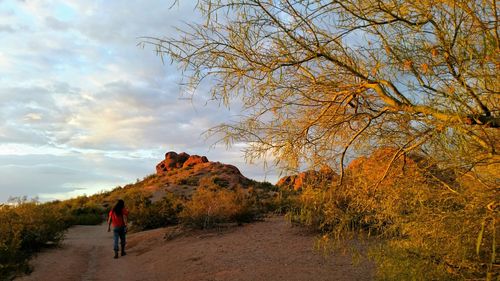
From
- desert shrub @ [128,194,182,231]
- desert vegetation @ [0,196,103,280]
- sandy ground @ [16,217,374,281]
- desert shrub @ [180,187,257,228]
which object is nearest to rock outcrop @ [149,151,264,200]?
desert shrub @ [128,194,182,231]

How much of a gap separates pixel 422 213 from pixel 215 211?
14.7 m

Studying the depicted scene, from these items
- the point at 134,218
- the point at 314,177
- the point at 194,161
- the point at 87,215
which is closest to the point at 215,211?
the point at 134,218

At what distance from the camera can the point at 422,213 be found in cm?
584

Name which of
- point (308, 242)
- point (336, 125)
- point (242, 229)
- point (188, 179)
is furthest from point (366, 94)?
point (188, 179)

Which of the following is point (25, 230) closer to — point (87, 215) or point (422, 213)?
point (422, 213)

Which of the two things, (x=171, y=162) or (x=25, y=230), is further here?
(x=171, y=162)

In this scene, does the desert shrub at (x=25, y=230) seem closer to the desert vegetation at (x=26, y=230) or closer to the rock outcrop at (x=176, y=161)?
the desert vegetation at (x=26, y=230)

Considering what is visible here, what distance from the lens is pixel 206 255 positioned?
47.1 ft

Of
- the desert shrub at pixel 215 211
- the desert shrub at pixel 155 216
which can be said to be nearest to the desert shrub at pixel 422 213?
the desert shrub at pixel 215 211

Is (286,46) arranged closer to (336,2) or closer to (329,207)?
(336,2)

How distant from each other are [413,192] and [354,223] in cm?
142

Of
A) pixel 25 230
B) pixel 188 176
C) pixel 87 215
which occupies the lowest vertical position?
pixel 25 230

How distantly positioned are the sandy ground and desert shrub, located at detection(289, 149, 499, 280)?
363 centimetres

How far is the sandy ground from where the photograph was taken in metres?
11.2
